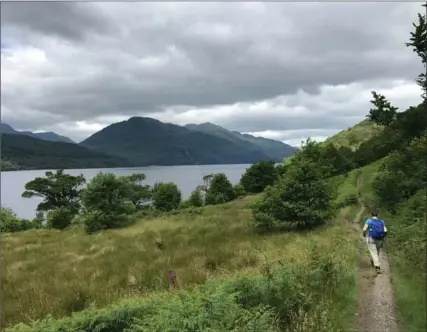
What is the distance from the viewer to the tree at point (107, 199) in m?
39.8

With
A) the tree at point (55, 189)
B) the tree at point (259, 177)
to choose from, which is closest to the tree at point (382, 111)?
the tree at point (259, 177)

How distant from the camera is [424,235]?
714 cm

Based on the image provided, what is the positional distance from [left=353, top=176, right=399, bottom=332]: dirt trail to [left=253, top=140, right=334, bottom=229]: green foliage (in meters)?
12.0

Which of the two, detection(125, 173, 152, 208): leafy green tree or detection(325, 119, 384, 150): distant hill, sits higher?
detection(325, 119, 384, 150): distant hill

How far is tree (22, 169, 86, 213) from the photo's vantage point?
79.1 m

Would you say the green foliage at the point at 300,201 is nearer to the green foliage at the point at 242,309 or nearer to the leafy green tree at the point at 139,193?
the green foliage at the point at 242,309

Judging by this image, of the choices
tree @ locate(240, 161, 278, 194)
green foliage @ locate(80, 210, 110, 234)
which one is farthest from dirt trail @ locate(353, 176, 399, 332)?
tree @ locate(240, 161, 278, 194)

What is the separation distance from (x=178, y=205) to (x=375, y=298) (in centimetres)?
5450

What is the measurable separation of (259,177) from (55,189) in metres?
38.9

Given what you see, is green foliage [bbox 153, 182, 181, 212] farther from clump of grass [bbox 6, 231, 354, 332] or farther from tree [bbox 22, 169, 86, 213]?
clump of grass [bbox 6, 231, 354, 332]

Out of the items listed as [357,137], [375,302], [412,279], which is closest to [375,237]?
[375,302]

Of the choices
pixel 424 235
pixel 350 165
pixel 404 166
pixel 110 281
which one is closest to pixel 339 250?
pixel 424 235

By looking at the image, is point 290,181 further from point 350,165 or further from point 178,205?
point 350,165

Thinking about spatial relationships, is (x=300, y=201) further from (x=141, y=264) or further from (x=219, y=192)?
(x=219, y=192)
